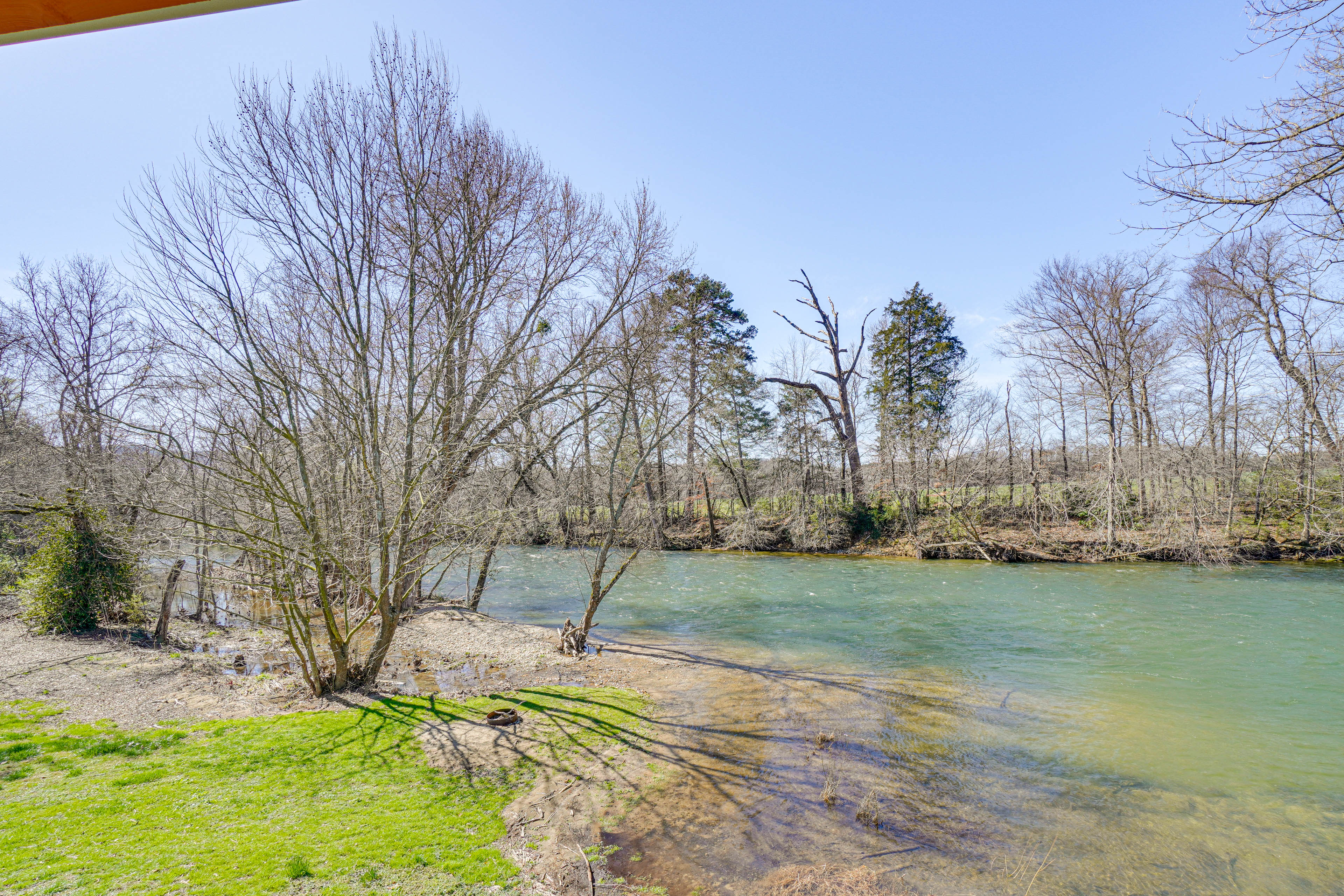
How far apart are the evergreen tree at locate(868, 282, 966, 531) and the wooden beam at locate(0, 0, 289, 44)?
27792mm

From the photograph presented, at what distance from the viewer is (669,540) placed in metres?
26.7

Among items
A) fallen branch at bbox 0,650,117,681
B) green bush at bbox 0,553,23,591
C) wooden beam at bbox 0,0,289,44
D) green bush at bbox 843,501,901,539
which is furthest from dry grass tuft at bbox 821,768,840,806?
green bush at bbox 843,501,901,539

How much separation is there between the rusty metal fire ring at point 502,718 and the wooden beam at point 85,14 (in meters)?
6.86

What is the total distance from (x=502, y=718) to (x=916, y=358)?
1070 inches

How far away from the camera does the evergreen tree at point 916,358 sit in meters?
28.0

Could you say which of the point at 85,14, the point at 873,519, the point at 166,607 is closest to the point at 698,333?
the point at 873,519

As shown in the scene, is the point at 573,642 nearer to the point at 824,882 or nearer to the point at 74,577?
the point at 824,882

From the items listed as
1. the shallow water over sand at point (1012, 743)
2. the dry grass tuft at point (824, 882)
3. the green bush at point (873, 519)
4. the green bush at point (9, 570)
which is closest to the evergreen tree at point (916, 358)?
the green bush at point (873, 519)

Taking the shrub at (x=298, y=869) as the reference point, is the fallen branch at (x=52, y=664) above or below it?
below

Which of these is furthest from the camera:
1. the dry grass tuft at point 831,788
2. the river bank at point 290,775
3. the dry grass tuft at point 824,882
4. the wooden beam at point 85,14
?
the dry grass tuft at point 831,788

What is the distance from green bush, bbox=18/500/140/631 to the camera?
975 cm

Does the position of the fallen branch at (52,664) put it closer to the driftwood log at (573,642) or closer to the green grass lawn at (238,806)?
the green grass lawn at (238,806)

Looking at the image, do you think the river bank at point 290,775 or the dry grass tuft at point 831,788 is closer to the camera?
the river bank at point 290,775

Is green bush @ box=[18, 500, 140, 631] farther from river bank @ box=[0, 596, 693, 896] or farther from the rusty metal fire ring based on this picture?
the rusty metal fire ring
